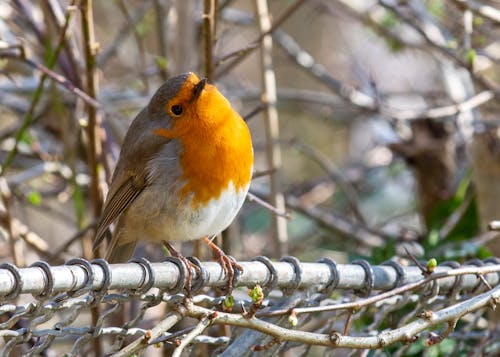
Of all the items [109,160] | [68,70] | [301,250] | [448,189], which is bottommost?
[301,250]

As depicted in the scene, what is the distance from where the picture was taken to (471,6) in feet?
11.2

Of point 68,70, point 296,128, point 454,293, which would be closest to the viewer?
point 454,293

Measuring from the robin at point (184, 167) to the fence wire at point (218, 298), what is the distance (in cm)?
39

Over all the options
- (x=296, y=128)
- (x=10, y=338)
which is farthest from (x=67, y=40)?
(x=296, y=128)

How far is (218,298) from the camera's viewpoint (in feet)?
6.92

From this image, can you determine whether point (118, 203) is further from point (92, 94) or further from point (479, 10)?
point (479, 10)

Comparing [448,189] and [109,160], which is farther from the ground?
[109,160]

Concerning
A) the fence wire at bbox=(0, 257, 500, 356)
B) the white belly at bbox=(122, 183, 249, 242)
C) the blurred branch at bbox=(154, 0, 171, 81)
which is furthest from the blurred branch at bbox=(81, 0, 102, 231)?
the fence wire at bbox=(0, 257, 500, 356)

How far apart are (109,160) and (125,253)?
54 cm

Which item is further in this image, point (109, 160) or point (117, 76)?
point (117, 76)

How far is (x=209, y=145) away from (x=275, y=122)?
110 cm

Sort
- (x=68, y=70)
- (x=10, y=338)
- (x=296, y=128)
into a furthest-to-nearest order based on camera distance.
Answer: (x=296, y=128)
(x=68, y=70)
(x=10, y=338)

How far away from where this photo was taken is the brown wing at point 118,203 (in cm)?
301

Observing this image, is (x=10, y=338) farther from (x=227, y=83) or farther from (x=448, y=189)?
(x=227, y=83)
